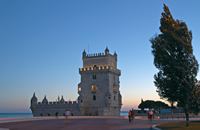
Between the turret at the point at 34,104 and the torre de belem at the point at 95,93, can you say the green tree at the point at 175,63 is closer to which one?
the torre de belem at the point at 95,93

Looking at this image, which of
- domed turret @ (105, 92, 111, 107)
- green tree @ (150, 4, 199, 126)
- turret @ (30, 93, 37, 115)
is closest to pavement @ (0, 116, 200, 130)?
Result: green tree @ (150, 4, 199, 126)

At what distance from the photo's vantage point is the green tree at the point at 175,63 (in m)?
24.1

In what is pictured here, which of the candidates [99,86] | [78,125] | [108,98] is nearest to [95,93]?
[99,86]

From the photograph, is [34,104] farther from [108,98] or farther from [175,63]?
[175,63]

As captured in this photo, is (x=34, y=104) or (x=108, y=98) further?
(x=34, y=104)

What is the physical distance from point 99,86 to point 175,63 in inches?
1811

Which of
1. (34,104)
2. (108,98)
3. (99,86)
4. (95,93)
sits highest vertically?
(99,86)

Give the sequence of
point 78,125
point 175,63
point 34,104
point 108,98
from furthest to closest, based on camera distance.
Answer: point 34,104 → point 108,98 → point 78,125 → point 175,63

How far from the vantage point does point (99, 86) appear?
2731 inches

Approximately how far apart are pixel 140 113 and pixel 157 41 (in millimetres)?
49377

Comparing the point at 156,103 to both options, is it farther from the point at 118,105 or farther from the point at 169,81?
the point at 169,81

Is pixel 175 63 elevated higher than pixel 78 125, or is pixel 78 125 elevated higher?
pixel 175 63

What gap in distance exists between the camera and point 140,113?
72.3 meters

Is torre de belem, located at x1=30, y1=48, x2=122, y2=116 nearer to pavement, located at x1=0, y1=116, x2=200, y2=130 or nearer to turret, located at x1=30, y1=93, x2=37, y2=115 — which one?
turret, located at x1=30, y1=93, x2=37, y2=115
